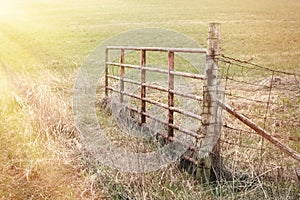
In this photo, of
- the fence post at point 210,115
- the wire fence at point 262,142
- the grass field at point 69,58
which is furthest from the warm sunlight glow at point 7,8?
the fence post at point 210,115

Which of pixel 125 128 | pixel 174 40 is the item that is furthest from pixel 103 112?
pixel 174 40

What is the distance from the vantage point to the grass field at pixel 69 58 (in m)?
5.07

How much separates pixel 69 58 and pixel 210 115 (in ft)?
60.7

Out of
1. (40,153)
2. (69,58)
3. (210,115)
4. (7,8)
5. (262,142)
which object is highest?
(7,8)

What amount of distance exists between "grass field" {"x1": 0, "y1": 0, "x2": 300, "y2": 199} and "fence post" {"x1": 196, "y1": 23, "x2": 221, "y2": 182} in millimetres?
289

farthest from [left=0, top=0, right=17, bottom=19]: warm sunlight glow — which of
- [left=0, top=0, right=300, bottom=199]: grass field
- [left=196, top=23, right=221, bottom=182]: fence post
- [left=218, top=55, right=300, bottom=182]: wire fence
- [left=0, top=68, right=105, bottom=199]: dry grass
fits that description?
[left=196, top=23, right=221, bottom=182]: fence post

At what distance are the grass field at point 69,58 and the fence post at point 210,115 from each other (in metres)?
0.29

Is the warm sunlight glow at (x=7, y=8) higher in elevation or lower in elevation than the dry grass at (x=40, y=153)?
higher

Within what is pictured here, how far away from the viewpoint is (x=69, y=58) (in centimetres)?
2278

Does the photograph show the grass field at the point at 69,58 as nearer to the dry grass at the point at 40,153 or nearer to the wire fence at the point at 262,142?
the dry grass at the point at 40,153

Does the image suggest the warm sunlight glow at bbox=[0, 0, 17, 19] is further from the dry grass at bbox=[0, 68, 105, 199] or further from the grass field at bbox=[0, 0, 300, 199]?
the dry grass at bbox=[0, 68, 105, 199]

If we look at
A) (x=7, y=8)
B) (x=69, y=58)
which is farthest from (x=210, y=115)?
(x=7, y=8)

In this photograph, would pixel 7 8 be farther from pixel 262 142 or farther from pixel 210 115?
pixel 262 142

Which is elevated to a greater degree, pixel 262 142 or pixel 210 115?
pixel 210 115
